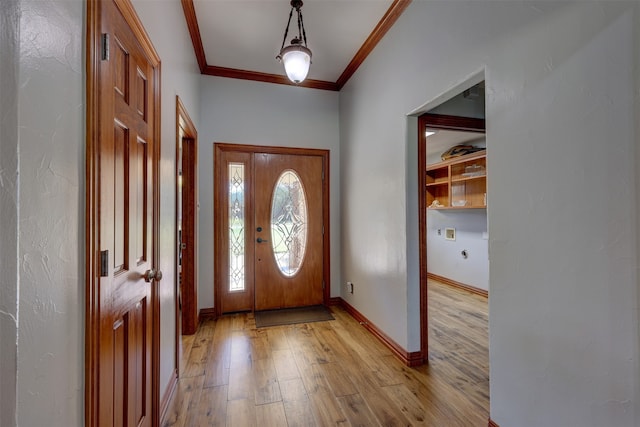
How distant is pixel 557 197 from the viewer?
124 cm

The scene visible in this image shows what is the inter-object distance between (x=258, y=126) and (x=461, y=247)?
12.1 ft

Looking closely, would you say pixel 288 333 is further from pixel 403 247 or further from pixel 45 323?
pixel 45 323

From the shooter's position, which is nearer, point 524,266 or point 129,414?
point 129,414

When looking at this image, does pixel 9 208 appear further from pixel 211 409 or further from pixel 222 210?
pixel 222 210

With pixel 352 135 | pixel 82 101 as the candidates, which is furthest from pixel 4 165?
pixel 352 135

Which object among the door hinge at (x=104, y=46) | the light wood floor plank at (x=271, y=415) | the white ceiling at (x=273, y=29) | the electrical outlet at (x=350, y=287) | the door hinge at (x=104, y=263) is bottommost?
the light wood floor plank at (x=271, y=415)

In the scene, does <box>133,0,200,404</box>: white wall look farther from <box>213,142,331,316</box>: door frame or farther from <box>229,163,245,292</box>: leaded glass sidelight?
<box>229,163,245,292</box>: leaded glass sidelight

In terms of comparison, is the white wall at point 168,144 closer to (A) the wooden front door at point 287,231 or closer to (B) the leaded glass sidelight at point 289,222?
(A) the wooden front door at point 287,231

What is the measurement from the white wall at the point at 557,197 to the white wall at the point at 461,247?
2894mm

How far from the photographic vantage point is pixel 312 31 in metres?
2.74

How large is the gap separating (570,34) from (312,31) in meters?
2.14

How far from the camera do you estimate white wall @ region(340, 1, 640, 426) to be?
1031mm

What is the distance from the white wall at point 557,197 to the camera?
103cm

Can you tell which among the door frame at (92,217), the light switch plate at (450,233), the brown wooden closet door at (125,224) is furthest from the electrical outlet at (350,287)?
the door frame at (92,217)
